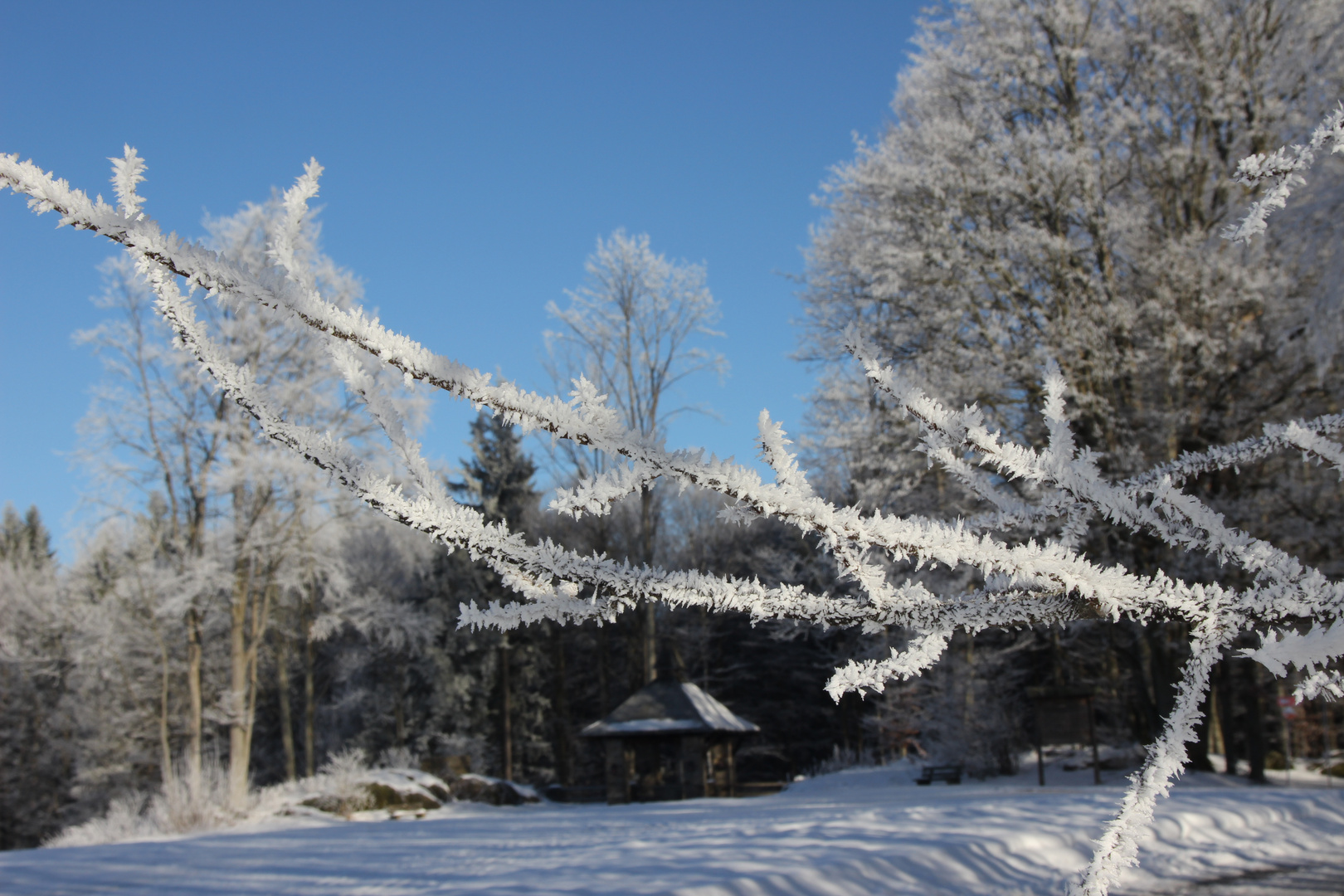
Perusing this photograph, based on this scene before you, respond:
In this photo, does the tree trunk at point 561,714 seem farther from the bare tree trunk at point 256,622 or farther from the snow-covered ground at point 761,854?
the snow-covered ground at point 761,854

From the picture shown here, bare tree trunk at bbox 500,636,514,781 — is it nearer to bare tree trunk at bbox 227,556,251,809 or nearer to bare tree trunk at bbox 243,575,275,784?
bare tree trunk at bbox 243,575,275,784

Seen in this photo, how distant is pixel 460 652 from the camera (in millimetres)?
27469

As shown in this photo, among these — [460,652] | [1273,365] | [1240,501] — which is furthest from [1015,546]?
[460,652]

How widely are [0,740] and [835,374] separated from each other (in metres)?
26.5

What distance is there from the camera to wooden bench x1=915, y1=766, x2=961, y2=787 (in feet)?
50.3

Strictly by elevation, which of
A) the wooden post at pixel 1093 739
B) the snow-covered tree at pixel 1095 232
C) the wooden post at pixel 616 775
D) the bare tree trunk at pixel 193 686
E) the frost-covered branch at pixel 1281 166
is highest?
the snow-covered tree at pixel 1095 232

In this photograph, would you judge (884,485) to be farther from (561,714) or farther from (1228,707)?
(561,714)

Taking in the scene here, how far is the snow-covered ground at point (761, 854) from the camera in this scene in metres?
5.20

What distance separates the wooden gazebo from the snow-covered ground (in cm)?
802

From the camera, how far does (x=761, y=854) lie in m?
5.80

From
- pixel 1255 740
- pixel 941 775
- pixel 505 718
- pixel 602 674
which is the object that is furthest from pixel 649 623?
pixel 1255 740

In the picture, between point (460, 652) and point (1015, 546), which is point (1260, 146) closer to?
point (1015, 546)

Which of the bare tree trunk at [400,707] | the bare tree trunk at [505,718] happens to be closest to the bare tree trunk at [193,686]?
the bare tree trunk at [505,718]

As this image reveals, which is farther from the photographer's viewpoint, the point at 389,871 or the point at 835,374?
the point at 835,374
